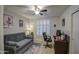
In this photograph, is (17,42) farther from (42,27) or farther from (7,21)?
(42,27)

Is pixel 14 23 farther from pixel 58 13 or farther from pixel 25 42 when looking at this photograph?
pixel 58 13

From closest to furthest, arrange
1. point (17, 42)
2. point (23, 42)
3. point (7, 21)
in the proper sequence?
1. point (7, 21)
2. point (17, 42)
3. point (23, 42)

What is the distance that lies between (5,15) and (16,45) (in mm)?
620

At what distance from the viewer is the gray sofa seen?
61.4 inches

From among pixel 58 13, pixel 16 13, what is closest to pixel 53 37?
pixel 58 13

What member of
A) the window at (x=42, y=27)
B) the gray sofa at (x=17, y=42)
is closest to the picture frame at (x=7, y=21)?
the gray sofa at (x=17, y=42)

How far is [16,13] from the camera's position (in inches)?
64.4

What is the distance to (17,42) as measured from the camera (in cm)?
176

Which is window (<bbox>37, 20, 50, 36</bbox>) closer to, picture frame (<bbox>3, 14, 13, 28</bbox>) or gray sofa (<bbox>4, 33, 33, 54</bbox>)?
gray sofa (<bbox>4, 33, 33, 54</bbox>)

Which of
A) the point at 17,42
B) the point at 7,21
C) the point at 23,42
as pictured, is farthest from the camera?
the point at 23,42

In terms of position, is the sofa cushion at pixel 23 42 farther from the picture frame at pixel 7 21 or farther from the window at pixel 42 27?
the picture frame at pixel 7 21

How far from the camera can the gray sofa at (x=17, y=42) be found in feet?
5.12

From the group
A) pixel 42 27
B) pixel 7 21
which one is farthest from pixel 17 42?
pixel 42 27

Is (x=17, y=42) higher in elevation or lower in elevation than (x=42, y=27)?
lower
